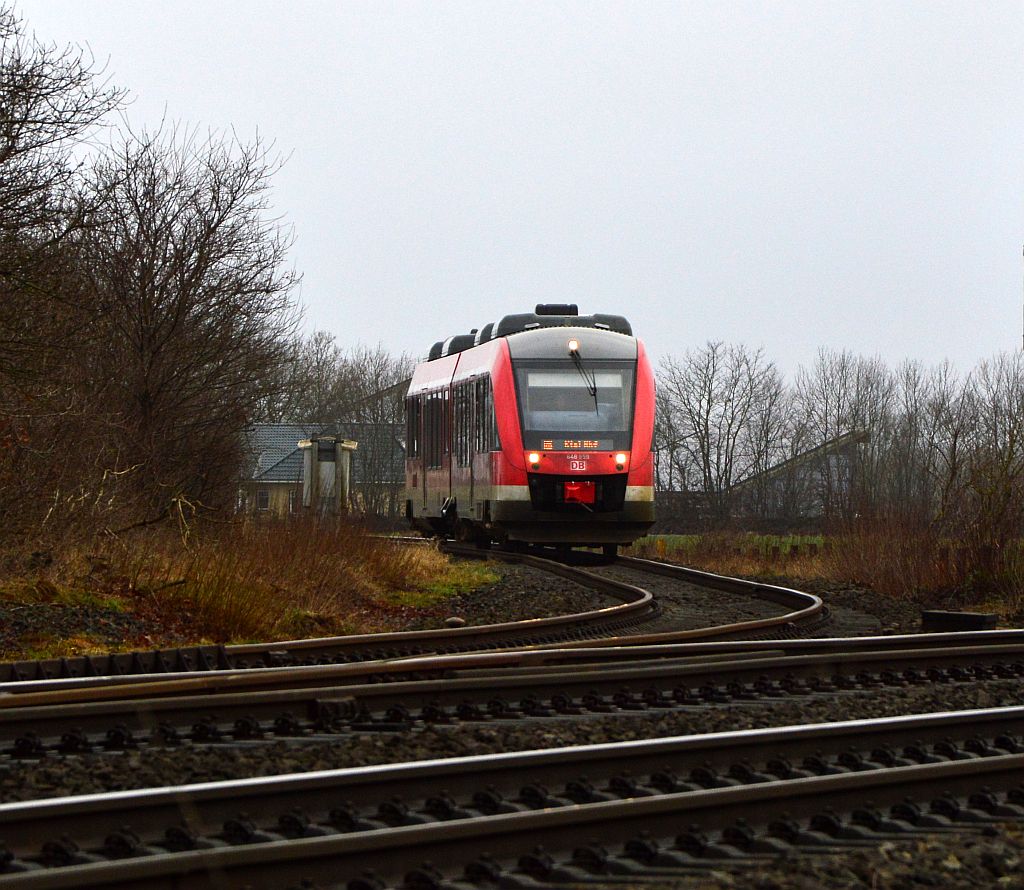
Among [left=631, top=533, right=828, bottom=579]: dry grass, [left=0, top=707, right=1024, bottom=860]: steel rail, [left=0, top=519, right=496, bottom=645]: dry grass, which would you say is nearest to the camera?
[left=0, top=707, right=1024, bottom=860]: steel rail

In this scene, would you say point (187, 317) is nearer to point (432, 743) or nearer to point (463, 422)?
point (463, 422)

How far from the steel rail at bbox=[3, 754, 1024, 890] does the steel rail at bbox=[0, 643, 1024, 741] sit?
2350mm

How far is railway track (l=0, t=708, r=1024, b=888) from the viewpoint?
13.1ft

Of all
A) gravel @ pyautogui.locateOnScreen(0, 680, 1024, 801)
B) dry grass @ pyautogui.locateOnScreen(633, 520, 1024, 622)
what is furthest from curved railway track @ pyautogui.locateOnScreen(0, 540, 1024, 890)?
dry grass @ pyautogui.locateOnScreen(633, 520, 1024, 622)

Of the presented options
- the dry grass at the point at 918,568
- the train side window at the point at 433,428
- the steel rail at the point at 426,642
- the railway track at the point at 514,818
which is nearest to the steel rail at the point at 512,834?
the railway track at the point at 514,818

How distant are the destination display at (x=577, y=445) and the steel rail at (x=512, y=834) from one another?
15.9 meters

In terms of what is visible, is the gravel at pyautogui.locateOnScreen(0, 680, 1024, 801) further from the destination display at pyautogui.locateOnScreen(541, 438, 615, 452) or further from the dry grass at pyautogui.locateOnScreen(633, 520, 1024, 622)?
the destination display at pyautogui.locateOnScreen(541, 438, 615, 452)

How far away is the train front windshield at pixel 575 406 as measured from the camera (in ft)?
70.0

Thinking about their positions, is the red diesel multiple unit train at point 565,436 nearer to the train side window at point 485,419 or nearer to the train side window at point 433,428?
the train side window at point 485,419

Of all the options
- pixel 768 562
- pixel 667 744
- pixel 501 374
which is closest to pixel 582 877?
pixel 667 744

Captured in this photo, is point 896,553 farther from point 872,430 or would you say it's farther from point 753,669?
point 872,430

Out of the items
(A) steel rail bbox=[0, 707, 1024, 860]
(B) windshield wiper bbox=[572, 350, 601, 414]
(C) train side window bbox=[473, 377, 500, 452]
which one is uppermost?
(B) windshield wiper bbox=[572, 350, 601, 414]

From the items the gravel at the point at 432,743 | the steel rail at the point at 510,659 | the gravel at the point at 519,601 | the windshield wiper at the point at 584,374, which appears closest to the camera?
the gravel at the point at 432,743

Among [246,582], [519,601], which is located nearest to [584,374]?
[519,601]
